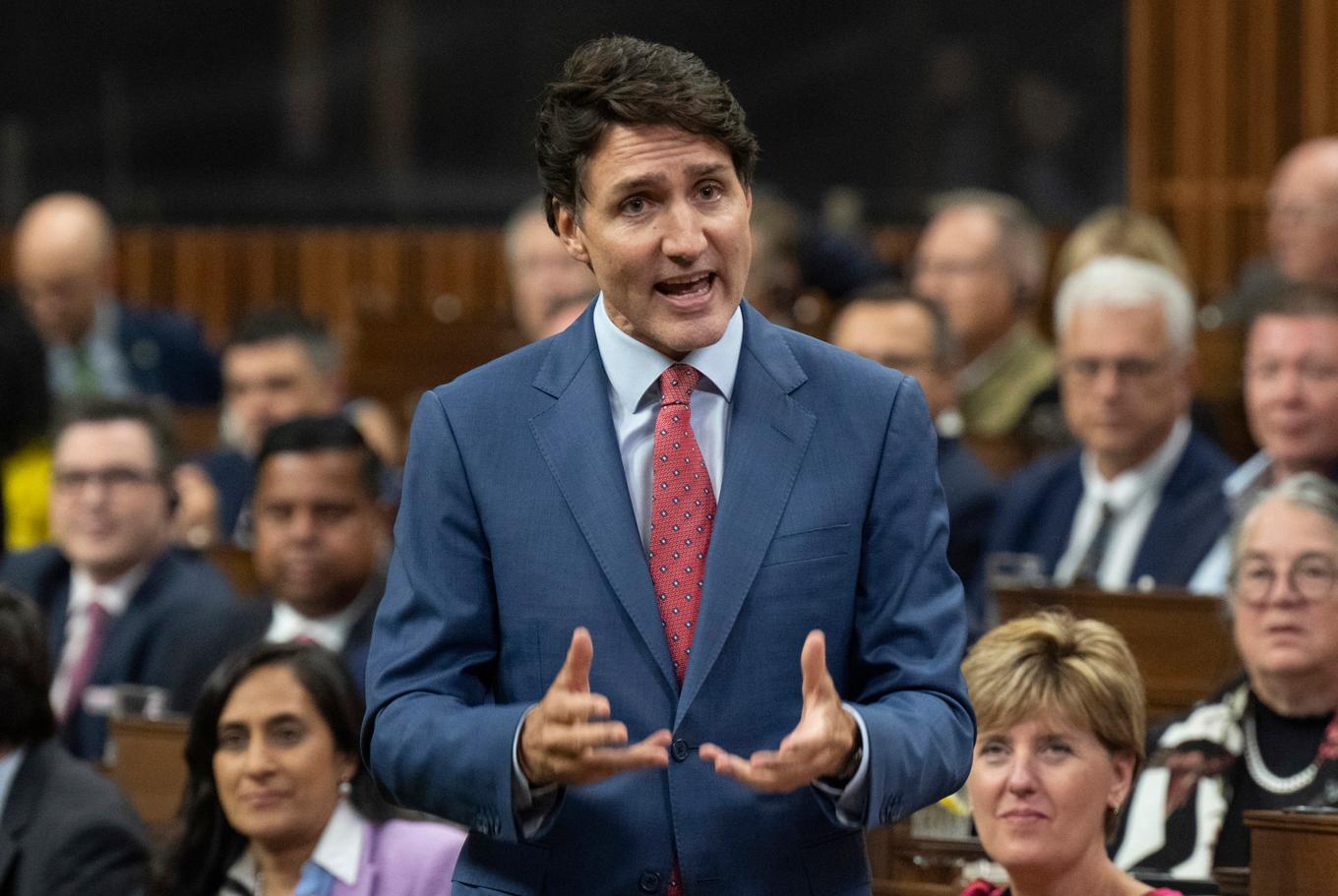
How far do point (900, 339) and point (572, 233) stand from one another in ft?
9.86

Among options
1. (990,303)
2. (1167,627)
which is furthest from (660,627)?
(990,303)

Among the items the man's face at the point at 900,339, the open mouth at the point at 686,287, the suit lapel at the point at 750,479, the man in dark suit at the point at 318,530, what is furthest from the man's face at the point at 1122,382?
the open mouth at the point at 686,287

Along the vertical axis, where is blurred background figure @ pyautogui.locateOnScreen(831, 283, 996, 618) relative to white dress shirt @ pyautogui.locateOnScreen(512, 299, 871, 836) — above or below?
above

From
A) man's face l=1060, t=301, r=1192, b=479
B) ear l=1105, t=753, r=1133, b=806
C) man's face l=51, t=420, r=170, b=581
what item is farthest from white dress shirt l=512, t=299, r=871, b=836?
man's face l=51, t=420, r=170, b=581

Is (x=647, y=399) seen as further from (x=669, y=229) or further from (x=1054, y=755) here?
Result: (x=1054, y=755)

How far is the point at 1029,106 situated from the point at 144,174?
4209 mm

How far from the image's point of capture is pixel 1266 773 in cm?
313

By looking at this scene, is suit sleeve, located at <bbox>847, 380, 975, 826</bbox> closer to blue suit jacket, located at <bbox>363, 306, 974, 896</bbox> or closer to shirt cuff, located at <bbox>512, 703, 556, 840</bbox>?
blue suit jacket, located at <bbox>363, 306, 974, 896</bbox>

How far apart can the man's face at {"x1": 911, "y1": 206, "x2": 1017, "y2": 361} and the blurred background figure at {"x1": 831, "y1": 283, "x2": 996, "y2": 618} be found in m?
0.79

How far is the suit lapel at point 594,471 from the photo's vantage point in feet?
6.11

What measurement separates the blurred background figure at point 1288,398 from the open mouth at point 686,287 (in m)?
2.48

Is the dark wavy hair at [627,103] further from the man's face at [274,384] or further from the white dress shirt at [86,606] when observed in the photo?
the man's face at [274,384]

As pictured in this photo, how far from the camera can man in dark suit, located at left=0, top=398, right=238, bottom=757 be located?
14.7ft

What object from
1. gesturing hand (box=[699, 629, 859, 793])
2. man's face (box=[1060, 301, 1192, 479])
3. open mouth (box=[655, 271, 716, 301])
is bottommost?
gesturing hand (box=[699, 629, 859, 793])
